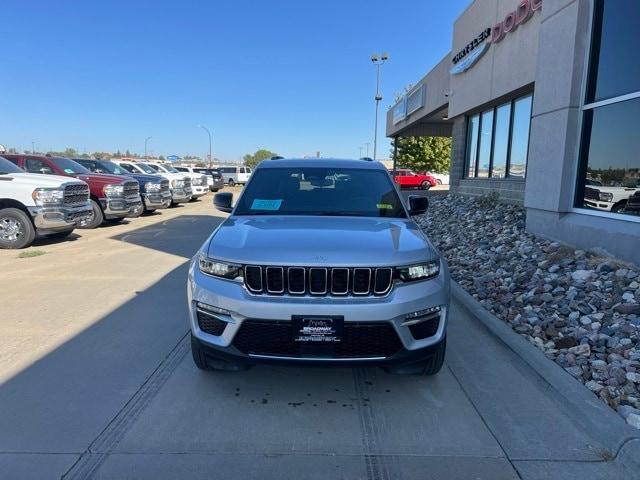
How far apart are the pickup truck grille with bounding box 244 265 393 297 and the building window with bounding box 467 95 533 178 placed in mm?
9427

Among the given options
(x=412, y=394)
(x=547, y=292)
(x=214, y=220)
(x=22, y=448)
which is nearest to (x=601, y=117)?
(x=547, y=292)

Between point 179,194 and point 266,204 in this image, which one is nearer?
point 266,204

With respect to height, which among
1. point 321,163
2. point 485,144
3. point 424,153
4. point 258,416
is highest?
point 424,153

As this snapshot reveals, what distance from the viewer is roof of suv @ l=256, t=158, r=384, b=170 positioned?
4.96 meters

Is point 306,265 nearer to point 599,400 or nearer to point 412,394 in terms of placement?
point 412,394

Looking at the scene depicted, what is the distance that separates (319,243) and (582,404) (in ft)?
6.93

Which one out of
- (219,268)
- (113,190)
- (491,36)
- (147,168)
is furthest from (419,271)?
(147,168)

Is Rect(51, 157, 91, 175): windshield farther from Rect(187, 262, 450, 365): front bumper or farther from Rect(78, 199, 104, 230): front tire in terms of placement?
Rect(187, 262, 450, 365): front bumper

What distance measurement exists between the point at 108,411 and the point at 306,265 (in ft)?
5.63

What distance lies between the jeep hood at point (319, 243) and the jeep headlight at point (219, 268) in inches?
1.7

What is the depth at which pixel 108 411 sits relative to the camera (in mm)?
3254

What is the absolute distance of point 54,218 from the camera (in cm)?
970

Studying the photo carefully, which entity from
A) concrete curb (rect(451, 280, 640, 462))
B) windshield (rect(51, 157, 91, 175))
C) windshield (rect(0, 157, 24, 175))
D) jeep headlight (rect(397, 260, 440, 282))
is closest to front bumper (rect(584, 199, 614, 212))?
concrete curb (rect(451, 280, 640, 462))

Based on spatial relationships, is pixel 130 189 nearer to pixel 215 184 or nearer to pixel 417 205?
pixel 417 205
